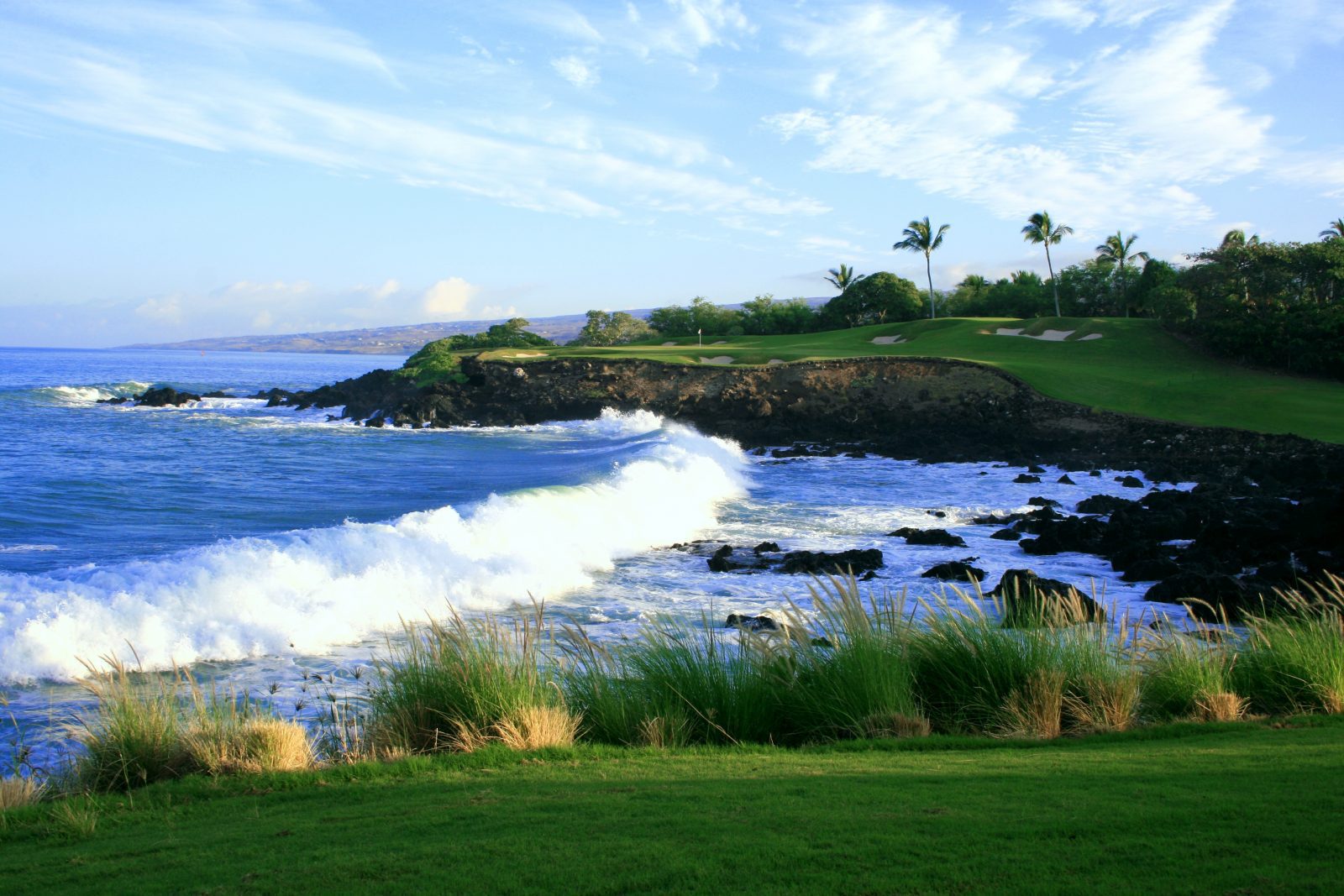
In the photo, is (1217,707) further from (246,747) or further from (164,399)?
(164,399)

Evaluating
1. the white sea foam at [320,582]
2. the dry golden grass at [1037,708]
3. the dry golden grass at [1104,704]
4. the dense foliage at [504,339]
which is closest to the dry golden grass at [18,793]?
the white sea foam at [320,582]

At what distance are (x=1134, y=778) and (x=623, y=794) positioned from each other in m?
2.87

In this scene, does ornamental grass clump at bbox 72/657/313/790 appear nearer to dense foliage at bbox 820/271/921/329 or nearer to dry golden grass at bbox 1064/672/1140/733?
dry golden grass at bbox 1064/672/1140/733

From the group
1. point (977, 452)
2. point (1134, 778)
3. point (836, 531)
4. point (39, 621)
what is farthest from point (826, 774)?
point (977, 452)

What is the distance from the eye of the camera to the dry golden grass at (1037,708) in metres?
6.89

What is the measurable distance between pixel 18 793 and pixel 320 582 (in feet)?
27.8

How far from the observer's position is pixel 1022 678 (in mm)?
7242

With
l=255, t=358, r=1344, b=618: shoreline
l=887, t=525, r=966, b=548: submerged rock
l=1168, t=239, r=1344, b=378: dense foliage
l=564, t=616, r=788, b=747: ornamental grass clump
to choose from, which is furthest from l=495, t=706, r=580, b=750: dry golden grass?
Answer: l=1168, t=239, r=1344, b=378: dense foliage

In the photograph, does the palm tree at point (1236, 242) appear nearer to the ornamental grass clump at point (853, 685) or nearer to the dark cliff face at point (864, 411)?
the dark cliff face at point (864, 411)

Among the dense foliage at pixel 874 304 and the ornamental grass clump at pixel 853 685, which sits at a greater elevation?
the dense foliage at pixel 874 304

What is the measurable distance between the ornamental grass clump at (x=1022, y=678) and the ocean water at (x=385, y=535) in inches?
81.5

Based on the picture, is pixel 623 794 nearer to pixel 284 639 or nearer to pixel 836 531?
pixel 284 639

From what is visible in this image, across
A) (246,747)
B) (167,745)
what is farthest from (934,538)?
(167,745)

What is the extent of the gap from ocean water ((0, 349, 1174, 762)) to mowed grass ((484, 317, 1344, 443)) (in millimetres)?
10331
